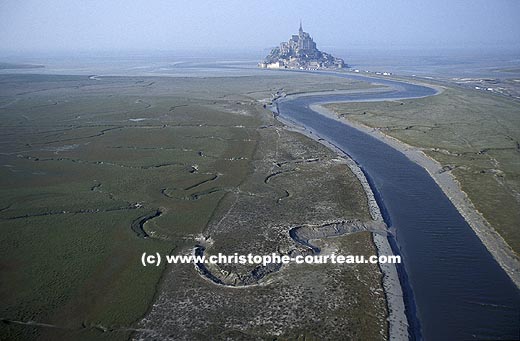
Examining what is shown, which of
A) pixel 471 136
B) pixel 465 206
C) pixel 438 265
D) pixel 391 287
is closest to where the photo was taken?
pixel 391 287

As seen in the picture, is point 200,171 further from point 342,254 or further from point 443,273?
point 443,273

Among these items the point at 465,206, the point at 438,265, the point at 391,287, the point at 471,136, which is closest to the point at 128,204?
the point at 391,287

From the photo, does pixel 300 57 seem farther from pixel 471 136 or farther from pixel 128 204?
pixel 128 204

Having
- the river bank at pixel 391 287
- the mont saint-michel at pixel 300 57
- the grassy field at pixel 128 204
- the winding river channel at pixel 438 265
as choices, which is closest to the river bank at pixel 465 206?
the winding river channel at pixel 438 265

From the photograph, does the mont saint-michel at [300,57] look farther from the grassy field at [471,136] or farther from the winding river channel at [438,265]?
the winding river channel at [438,265]

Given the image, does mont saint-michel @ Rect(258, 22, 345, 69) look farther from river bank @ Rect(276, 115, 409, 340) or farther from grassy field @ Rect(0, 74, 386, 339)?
river bank @ Rect(276, 115, 409, 340)

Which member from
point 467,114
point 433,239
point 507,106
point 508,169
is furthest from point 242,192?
point 507,106
